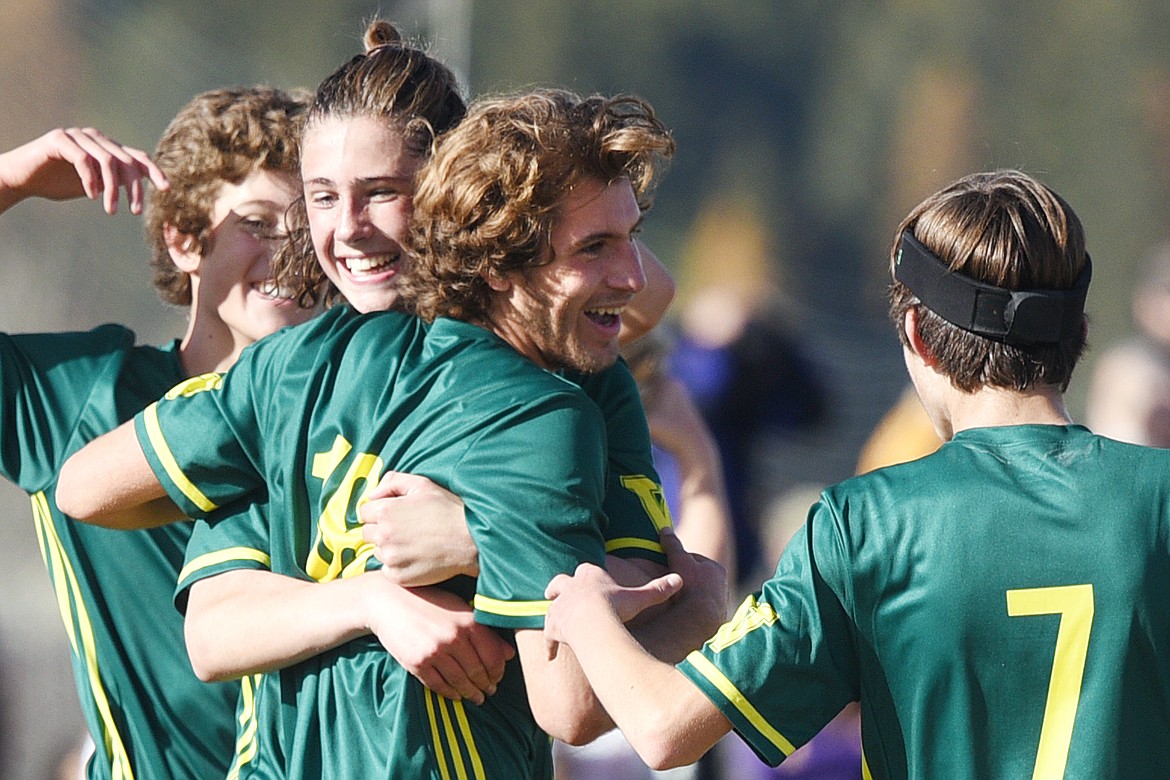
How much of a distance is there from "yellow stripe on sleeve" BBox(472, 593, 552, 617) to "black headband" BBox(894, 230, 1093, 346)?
2.29ft

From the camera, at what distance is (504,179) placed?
91.1 inches

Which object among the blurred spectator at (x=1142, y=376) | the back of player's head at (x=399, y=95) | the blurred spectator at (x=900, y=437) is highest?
the back of player's head at (x=399, y=95)

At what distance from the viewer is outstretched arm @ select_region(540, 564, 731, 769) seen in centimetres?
200

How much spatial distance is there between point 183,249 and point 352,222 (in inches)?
34.3

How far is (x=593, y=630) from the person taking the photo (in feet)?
6.54

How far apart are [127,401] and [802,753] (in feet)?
11.1

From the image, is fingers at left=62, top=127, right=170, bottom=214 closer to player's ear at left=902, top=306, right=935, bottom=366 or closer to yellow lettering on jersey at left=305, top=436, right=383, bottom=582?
yellow lettering on jersey at left=305, top=436, right=383, bottom=582

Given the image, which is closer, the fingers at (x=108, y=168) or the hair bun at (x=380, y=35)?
the hair bun at (x=380, y=35)

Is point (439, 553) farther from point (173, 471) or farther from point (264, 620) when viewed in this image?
point (173, 471)

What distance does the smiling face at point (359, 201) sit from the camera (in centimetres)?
253

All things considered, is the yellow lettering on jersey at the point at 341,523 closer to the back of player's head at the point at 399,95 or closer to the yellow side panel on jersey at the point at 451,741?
the yellow side panel on jersey at the point at 451,741

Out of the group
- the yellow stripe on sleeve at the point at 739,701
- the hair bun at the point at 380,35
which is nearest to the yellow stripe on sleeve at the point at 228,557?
the yellow stripe on sleeve at the point at 739,701

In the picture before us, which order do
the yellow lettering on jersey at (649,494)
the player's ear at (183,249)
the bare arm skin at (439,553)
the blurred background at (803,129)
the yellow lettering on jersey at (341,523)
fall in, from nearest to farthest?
1. the bare arm skin at (439,553)
2. the yellow lettering on jersey at (341,523)
3. the yellow lettering on jersey at (649,494)
4. the player's ear at (183,249)
5. the blurred background at (803,129)

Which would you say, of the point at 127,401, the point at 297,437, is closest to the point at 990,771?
the point at 297,437
